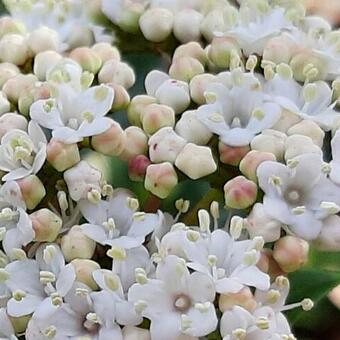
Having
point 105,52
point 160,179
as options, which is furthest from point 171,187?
point 105,52

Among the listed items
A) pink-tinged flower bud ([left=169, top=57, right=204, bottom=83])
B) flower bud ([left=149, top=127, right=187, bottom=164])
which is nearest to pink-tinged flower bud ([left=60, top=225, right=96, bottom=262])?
flower bud ([left=149, top=127, right=187, bottom=164])

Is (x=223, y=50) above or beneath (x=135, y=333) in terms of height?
above

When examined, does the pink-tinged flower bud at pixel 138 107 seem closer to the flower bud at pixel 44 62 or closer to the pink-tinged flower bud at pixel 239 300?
the flower bud at pixel 44 62

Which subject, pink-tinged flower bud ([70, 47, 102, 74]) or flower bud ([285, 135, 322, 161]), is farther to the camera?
pink-tinged flower bud ([70, 47, 102, 74])

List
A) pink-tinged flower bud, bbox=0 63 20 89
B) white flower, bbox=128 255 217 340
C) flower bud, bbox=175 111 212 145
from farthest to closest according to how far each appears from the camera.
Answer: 1. pink-tinged flower bud, bbox=0 63 20 89
2. flower bud, bbox=175 111 212 145
3. white flower, bbox=128 255 217 340

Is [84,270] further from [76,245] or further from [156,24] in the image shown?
[156,24]

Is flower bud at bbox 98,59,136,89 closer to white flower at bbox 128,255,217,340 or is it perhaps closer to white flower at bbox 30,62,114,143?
white flower at bbox 30,62,114,143

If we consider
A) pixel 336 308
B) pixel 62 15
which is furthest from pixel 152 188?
pixel 336 308
